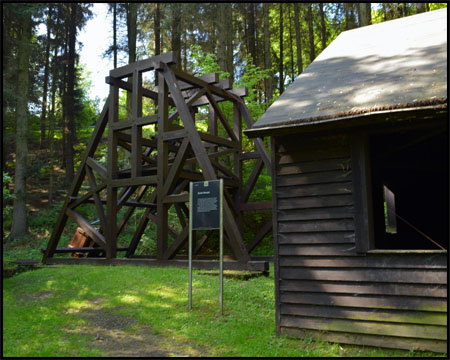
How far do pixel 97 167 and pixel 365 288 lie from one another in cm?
969

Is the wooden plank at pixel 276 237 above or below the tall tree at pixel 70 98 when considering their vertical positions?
below

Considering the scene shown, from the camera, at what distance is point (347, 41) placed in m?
→ 8.72

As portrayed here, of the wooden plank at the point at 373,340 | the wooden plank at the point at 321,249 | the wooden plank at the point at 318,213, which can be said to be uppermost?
the wooden plank at the point at 318,213

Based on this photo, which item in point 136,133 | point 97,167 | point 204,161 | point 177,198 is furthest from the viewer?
point 97,167

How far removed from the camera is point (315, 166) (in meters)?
6.11

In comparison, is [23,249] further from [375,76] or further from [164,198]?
[375,76]

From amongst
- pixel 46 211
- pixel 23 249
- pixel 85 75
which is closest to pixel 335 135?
pixel 23 249

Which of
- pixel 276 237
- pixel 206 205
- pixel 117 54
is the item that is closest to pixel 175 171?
pixel 206 205

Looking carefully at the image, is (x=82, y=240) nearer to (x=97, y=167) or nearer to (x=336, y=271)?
(x=97, y=167)

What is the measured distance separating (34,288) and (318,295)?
6.43 meters

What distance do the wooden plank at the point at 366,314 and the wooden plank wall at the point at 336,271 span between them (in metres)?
0.01

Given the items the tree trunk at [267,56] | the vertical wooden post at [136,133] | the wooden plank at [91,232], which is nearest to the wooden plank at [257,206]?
the vertical wooden post at [136,133]

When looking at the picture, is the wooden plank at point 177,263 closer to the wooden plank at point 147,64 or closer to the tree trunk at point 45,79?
the wooden plank at point 147,64

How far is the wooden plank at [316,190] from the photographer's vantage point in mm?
5842
